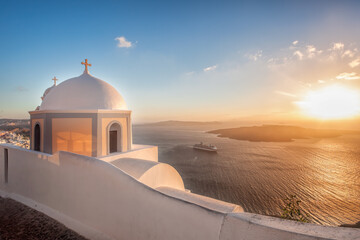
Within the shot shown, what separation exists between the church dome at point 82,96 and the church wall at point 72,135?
2.09 feet

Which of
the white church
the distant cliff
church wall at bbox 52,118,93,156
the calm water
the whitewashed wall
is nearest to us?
the whitewashed wall

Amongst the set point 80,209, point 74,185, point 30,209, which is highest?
point 74,185

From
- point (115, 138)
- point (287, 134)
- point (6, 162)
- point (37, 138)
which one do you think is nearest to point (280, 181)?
point (115, 138)

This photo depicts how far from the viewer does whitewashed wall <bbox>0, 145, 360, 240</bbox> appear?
2158 millimetres

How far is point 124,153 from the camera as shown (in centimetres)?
686

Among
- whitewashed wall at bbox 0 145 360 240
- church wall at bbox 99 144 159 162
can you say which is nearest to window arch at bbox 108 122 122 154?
church wall at bbox 99 144 159 162

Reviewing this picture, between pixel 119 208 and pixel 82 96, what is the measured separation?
15.7ft

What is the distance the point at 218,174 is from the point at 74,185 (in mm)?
23679

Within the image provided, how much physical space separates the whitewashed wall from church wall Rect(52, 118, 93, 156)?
2.39 feet

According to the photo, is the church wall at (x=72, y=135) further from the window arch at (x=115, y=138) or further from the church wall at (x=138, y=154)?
the window arch at (x=115, y=138)

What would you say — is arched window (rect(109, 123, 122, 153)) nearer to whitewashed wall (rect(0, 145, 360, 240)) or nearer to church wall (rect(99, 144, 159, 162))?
church wall (rect(99, 144, 159, 162))

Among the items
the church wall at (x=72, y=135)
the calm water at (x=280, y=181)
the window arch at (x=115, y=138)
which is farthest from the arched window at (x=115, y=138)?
the calm water at (x=280, y=181)

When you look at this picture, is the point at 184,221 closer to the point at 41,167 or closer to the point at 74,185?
the point at 74,185

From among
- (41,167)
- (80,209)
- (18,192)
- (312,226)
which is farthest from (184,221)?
(18,192)
